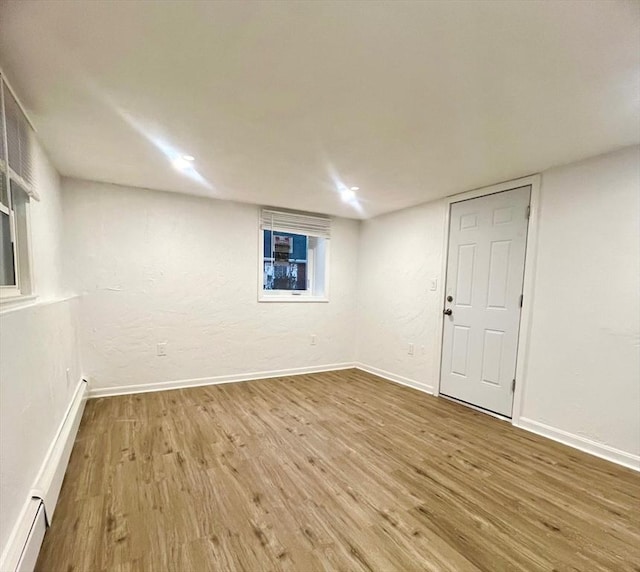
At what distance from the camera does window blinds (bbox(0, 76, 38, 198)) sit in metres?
1.58

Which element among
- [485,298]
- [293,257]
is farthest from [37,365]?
[485,298]

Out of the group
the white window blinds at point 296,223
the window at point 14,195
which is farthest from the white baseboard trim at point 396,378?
the window at point 14,195

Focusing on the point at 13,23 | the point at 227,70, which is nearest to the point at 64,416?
the point at 13,23

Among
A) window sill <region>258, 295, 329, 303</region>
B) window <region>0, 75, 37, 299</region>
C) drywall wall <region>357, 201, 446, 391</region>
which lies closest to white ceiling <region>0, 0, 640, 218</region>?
window <region>0, 75, 37, 299</region>

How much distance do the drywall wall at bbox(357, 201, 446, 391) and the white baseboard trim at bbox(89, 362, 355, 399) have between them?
2.47 ft

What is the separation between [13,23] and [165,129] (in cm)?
82

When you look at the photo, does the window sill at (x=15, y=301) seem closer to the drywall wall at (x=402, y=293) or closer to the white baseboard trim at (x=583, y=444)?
the drywall wall at (x=402, y=293)

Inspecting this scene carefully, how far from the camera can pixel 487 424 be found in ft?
9.02

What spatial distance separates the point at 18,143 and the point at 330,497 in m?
2.61

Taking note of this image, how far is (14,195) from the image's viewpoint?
1.75 metres

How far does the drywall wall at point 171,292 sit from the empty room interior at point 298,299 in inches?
1.0

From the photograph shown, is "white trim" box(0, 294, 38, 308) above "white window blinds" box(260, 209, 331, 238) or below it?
below

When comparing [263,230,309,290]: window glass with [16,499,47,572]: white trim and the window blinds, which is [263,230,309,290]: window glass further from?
[16,499,47,572]: white trim

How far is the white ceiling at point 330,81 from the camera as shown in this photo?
114 centimetres
